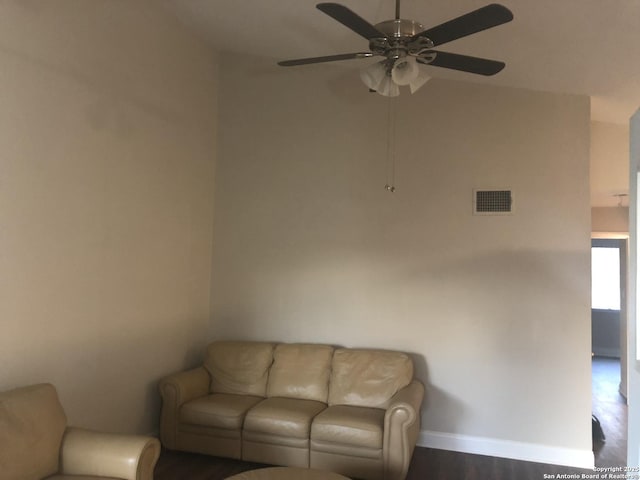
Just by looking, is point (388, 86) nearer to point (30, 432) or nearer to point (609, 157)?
point (30, 432)

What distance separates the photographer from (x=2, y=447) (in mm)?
2266

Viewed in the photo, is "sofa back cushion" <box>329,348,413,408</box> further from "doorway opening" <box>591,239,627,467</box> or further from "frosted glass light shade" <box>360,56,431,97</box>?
"frosted glass light shade" <box>360,56,431,97</box>

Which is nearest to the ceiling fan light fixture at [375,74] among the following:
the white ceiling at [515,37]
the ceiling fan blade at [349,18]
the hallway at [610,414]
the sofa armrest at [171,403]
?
the ceiling fan blade at [349,18]

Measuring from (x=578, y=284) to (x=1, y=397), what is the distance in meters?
4.01

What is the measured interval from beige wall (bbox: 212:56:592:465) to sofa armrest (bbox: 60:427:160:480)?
6.91 ft

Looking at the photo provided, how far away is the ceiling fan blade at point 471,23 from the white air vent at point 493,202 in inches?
85.5

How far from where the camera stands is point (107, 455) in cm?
252

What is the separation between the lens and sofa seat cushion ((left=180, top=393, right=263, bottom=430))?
12.1ft

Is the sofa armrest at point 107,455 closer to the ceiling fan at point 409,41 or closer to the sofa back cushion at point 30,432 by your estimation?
the sofa back cushion at point 30,432

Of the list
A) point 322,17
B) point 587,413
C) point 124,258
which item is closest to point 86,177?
point 124,258

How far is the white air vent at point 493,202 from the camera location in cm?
403

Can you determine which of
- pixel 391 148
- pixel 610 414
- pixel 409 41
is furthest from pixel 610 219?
pixel 409 41

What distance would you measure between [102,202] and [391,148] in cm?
248

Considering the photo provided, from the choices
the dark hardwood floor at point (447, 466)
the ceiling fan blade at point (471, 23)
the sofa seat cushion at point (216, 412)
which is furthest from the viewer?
the sofa seat cushion at point (216, 412)
